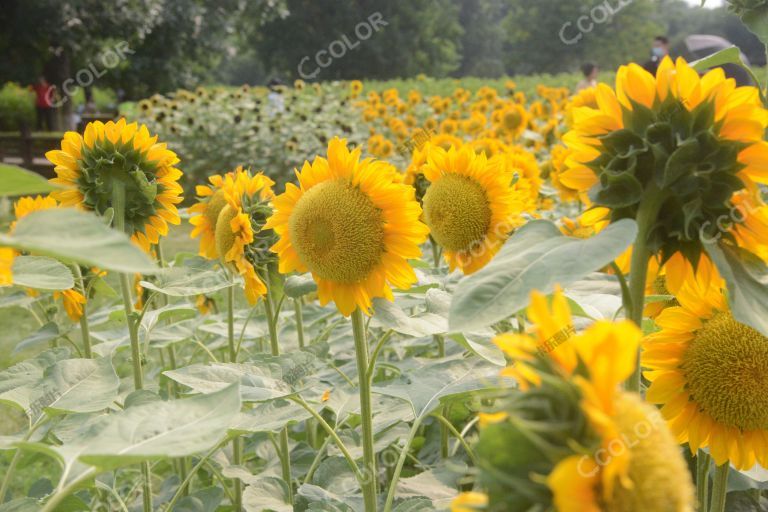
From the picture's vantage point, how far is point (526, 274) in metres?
0.54

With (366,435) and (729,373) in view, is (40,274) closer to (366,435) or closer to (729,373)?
(366,435)

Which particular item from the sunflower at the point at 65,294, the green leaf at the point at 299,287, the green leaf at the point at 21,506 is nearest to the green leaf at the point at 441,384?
the green leaf at the point at 299,287

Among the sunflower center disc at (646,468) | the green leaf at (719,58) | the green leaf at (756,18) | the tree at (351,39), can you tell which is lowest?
the sunflower center disc at (646,468)

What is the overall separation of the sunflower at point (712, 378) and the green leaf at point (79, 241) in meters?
0.58

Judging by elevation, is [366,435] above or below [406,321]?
below

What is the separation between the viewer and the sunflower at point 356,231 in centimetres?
102

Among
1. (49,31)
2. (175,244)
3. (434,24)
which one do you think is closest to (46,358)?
(175,244)

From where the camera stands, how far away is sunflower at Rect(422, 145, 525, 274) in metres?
1.28

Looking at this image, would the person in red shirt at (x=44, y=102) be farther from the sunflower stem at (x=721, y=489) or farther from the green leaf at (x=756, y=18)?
the sunflower stem at (x=721, y=489)

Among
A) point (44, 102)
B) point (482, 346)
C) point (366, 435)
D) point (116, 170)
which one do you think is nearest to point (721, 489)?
point (482, 346)

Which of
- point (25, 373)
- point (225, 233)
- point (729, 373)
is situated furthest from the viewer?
point (225, 233)

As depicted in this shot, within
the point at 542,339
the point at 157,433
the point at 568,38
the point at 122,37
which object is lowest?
the point at 157,433

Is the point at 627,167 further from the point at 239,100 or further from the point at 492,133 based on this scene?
the point at 239,100

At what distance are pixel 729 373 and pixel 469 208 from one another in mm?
585
